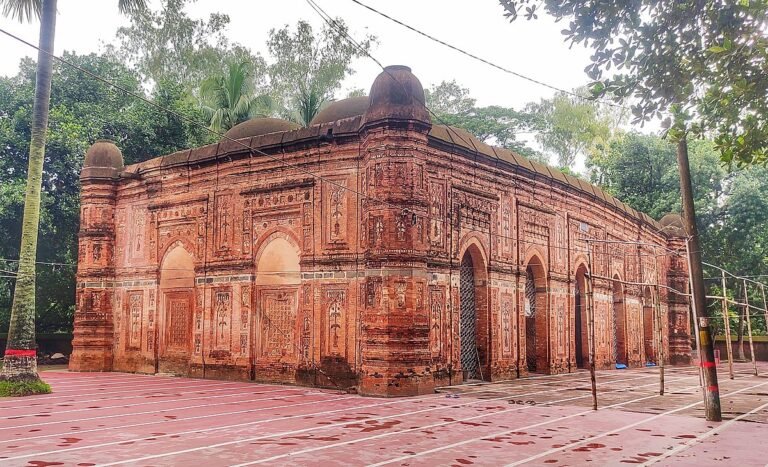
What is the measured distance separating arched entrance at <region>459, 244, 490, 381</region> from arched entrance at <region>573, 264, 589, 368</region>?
6079 mm

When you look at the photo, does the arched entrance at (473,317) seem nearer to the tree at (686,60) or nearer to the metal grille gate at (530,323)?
the metal grille gate at (530,323)

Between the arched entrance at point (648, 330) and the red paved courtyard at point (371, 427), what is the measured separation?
11460 millimetres

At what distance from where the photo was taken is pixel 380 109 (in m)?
14.0

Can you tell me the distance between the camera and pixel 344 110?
1655cm

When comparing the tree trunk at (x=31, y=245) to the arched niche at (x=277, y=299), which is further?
the arched niche at (x=277, y=299)

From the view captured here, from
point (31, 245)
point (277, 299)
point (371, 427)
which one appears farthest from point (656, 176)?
point (31, 245)

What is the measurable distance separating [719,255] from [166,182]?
79.9ft

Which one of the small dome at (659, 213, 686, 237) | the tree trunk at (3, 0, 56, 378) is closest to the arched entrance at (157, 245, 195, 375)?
the tree trunk at (3, 0, 56, 378)

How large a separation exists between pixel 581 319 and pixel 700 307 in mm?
10998

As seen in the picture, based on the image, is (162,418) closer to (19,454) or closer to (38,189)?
(19,454)

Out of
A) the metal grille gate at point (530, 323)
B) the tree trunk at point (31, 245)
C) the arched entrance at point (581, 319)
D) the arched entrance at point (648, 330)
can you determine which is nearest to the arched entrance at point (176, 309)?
the tree trunk at point (31, 245)

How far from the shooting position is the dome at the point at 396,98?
1390 cm

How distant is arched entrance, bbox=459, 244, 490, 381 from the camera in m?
16.2

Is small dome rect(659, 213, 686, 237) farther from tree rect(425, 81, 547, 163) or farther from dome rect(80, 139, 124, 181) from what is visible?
dome rect(80, 139, 124, 181)
